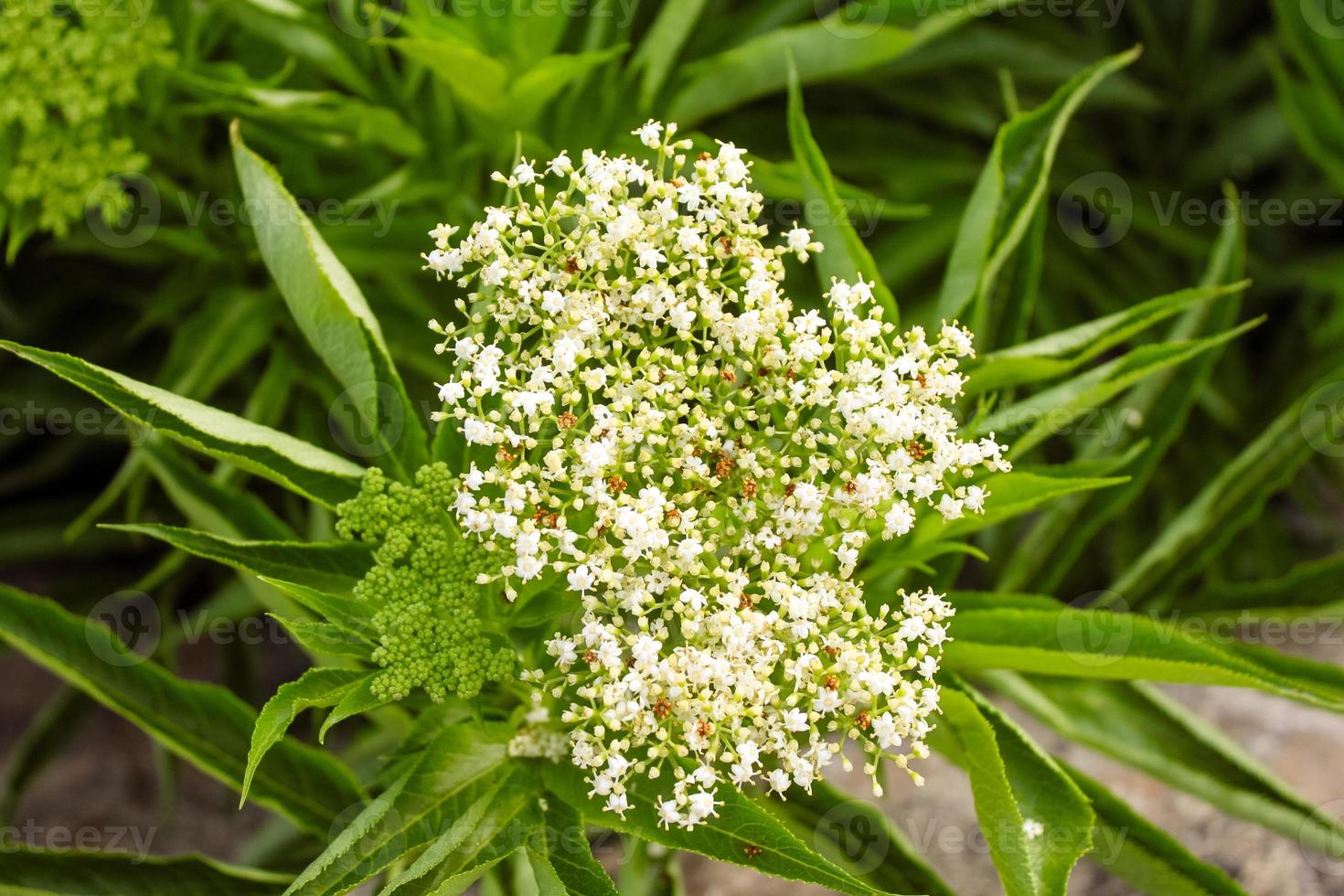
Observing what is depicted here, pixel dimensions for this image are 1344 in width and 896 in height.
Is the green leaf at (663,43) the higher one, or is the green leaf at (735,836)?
the green leaf at (663,43)

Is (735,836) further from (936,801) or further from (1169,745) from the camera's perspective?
(936,801)

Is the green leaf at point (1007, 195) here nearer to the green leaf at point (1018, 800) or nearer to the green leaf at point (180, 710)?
the green leaf at point (1018, 800)

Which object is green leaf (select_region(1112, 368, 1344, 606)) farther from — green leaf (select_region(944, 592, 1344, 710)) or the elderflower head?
the elderflower head

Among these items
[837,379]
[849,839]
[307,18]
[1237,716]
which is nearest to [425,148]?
[307,18]

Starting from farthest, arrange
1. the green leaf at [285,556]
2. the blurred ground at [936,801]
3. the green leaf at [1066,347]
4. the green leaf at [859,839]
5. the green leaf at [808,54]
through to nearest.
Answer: the blurred ground at [936,801] < the green leaf at [808,54] < the green leaf at [859,839] < the green leaf at [1066,347] < the green leaf at [285,556]

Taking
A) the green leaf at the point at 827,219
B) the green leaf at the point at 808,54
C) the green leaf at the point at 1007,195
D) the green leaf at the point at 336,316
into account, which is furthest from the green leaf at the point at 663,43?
the green leaf at the point at 336,316

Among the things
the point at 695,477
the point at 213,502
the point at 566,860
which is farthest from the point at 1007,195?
the point at 213,502
